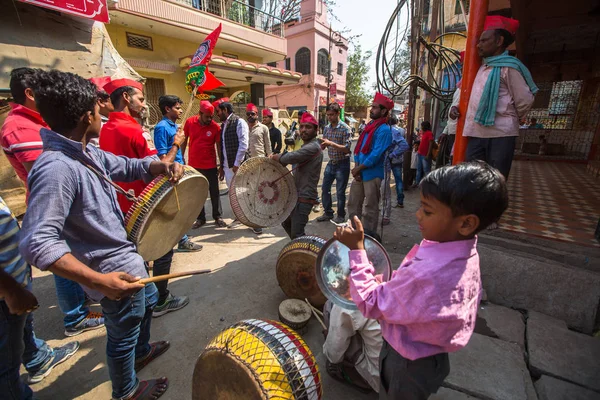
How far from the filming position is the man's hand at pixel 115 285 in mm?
1279

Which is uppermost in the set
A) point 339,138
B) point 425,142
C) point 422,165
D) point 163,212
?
point 339,138

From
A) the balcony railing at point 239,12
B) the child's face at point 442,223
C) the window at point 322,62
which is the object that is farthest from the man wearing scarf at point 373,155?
the window at point 322,62

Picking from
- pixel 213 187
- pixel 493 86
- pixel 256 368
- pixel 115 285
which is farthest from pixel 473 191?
pixel 213 187

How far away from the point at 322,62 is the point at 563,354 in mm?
26913

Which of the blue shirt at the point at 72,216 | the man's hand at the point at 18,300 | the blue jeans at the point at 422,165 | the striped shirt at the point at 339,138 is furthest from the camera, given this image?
the blue jeans at the point at 422,165

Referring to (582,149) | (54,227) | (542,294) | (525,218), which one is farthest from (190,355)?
(582,149)

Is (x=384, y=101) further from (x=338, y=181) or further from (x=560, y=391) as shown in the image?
(x=560, y=391)

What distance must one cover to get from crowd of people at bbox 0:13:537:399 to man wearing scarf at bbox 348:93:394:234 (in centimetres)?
118

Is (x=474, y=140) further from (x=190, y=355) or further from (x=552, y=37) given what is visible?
(x=552, y=37)

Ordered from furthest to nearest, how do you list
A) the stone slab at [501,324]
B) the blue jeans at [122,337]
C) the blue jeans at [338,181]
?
the blue jeans at [338,181] < the stone slab at [501,324] < the blue jeans at [122,337]

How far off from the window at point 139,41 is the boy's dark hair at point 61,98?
1062cm

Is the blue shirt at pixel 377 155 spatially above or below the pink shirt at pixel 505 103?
below

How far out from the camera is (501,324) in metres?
2.54

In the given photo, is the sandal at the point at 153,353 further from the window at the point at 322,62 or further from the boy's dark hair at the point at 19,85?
the window at the point at 322,62
